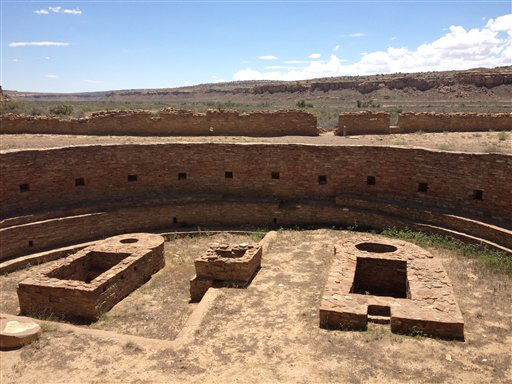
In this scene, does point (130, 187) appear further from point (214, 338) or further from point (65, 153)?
point (214, 338)

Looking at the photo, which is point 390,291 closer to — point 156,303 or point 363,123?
point 156,303

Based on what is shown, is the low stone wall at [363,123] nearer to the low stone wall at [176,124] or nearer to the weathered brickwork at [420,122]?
the weathered brickwork at [420,122]

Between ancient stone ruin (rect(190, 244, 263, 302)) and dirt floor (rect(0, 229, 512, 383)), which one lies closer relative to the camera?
dirt floor (rect(0, 229, 512, 383))

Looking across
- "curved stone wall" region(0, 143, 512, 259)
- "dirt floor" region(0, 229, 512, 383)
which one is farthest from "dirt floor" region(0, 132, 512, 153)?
"dirt floor" region(0, 229, 512, 383)

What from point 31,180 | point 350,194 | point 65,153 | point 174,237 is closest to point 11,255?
point 31,180

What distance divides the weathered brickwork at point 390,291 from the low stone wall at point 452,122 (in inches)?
400

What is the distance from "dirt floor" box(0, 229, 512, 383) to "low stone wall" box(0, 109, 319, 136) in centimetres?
1073

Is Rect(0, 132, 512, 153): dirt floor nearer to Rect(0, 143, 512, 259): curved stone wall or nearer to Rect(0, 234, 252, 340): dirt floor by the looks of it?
Rect(0, 143, 512, 259): curved stone wall

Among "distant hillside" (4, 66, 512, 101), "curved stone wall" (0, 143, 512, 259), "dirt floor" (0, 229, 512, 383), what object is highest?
"distant hillside" (4, 66, 512, 101)

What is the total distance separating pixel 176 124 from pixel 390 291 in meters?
12.5

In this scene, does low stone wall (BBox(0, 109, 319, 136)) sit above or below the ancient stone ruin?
above

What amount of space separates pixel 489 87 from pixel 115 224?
4469 centimetres

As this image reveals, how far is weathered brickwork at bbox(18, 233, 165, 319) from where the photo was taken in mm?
9148

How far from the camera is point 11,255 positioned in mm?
12531
